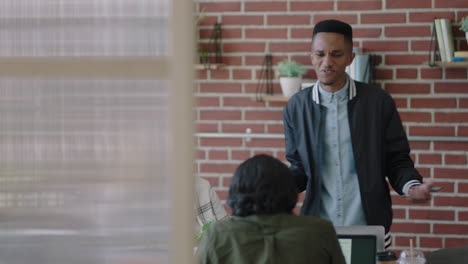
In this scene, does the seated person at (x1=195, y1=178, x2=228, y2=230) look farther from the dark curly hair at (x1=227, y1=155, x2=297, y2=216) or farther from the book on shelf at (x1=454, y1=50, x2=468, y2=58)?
the book on shelf at (x1=454, y1=50, x2=468, y2=58)

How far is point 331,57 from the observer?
7.74ft

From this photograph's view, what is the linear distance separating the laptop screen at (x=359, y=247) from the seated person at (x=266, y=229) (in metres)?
0.26

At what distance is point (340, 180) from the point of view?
2332 millimetres

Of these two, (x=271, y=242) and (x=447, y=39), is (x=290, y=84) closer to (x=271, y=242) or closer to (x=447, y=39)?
(x=447, y=39)

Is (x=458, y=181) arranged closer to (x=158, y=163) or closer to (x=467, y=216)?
(x=467, y=216)

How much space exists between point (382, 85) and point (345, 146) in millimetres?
1162

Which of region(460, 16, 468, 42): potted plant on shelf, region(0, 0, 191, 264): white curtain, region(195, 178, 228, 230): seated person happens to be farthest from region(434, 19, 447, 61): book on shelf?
region(0, 0, 191, 264): white curtain

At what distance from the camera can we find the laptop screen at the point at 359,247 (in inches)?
74.6

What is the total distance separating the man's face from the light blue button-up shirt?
86 mm

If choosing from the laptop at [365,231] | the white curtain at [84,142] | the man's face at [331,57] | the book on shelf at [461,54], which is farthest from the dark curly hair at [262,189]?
the book on shelf at [461,54]

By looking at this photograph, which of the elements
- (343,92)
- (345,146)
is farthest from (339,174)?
(343,92)

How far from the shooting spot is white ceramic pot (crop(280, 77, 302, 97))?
338cm

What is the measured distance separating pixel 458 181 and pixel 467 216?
0.63 feet

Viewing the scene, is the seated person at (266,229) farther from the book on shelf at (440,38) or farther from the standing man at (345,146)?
the book on shelf at (440,38)
